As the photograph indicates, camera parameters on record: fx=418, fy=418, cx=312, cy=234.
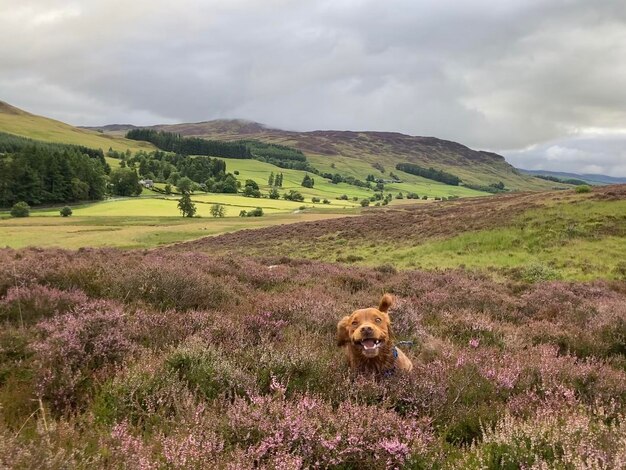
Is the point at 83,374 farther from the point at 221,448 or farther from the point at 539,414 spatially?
the point at 539,414

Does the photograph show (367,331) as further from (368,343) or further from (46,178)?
(46,178)

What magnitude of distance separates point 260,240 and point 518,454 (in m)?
34.8

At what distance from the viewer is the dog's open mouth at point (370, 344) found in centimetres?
419

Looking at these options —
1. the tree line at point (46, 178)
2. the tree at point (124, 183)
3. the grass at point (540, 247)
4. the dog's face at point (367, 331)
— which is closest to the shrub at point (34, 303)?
the dog's face at point (367, 331)

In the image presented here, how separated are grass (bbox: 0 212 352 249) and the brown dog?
33.8m

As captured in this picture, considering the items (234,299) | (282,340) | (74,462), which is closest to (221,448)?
(74,462)

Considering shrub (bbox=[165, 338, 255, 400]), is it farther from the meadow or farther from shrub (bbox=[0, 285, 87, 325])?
the meadow

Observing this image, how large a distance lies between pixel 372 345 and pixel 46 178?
93406 millimetres

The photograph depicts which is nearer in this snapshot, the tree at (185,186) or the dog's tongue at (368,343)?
the dog's tongue at (368,343)

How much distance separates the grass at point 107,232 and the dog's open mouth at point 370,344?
34131 mm

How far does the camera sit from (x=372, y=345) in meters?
4.24

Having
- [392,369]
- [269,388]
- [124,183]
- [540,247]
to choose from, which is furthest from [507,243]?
[124,183]

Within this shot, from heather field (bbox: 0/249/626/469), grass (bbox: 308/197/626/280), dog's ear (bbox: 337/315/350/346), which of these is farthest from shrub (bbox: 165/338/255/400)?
grass (bbox: 308/197/626/280)

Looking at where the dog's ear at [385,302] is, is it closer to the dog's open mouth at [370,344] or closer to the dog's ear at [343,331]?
the dog's ear at [343,331]
